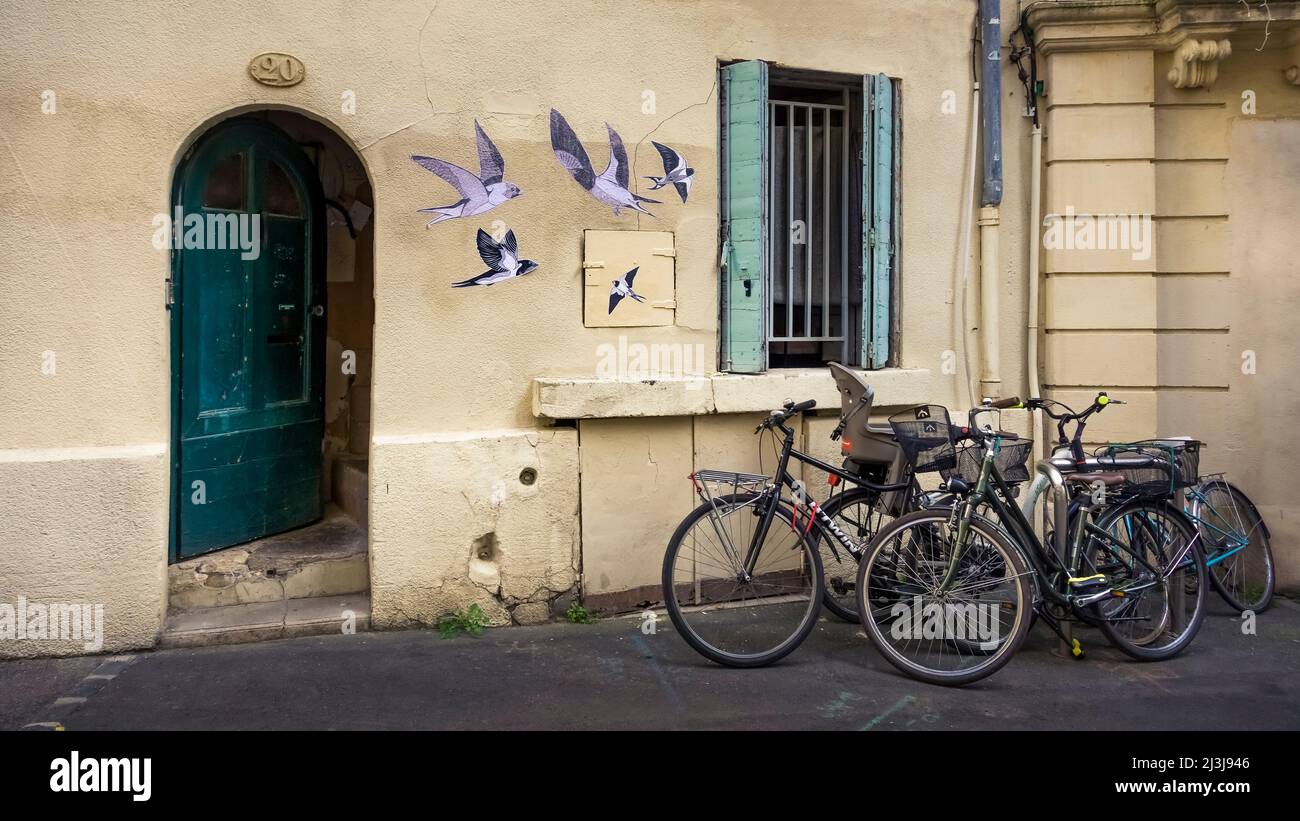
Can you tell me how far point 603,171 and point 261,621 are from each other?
3005 mm

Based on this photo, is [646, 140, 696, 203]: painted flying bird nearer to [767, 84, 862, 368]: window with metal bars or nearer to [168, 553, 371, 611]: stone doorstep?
[767, 84, 862, 368]: window with metal bars

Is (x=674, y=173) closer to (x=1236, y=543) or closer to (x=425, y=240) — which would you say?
(x=425, y=240)

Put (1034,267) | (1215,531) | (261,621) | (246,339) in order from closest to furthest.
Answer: (261,621) < (246,339) < (1215,531) < (1034,267)

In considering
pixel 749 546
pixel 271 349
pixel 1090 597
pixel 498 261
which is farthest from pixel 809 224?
pixel 271 349

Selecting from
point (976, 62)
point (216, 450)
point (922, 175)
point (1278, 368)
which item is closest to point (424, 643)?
point (216, 450)

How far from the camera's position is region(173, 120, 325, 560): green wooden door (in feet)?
17.7

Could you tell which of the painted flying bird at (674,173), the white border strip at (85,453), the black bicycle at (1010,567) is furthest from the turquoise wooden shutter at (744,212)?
the white border strip at (85,453)

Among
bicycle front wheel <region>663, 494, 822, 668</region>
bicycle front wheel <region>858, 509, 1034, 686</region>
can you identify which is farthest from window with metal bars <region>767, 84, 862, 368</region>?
bicycle front wheel <region>858, 509, 1034, 686</region>

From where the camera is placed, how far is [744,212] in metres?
5.97

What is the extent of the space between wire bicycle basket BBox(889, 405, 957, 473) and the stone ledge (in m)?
0.97

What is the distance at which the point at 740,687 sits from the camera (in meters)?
4.64

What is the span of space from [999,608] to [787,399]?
5.82ft

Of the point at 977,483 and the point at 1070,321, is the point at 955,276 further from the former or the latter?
the point at 977,483

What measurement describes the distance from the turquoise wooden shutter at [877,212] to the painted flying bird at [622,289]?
1510mm
